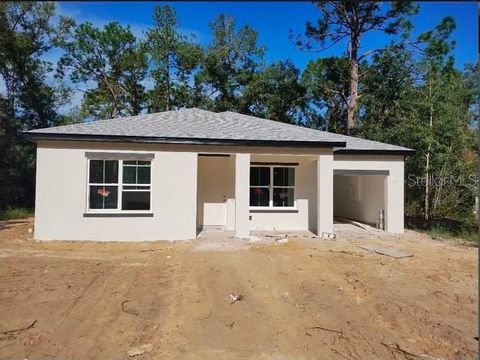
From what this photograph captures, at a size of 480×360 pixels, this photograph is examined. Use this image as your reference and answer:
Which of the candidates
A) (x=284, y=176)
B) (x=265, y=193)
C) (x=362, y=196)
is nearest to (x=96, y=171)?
(x=265, y=193)

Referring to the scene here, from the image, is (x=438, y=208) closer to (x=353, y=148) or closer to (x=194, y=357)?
(x=353, y=148)

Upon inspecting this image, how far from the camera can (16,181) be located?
865 inches

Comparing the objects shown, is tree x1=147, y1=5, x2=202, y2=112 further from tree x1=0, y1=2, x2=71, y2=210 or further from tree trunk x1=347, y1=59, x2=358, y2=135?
tree trunk x1=347, y1=59, x2=358, y2=135

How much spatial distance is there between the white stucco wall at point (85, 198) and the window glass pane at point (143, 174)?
0.62 ft

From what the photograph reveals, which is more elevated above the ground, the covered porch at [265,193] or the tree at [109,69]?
the tree at [109,69]

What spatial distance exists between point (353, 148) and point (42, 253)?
10598 millimetres

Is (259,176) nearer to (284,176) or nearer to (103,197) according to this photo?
(284,176)

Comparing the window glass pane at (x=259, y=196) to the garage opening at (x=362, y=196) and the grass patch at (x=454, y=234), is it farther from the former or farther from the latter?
the grass patch at (x=454, y=234)

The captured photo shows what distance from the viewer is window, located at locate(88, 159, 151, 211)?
10.8m

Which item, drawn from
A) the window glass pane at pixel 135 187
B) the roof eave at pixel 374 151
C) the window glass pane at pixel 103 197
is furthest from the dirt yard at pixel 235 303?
the roof eave at pixel 374 151

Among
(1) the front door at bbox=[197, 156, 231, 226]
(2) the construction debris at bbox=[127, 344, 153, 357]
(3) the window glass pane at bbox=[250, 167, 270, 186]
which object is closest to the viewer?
(2) the construction debris at bbox=[127, 344, 153, 357]

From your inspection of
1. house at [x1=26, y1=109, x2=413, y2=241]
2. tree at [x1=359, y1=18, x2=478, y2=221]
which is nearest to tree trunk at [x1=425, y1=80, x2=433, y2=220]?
tree at [x1=359, y1=18, x2=478, y2=221]

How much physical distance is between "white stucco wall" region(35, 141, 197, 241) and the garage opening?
19.4 feet

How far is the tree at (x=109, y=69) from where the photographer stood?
2892cm
